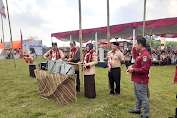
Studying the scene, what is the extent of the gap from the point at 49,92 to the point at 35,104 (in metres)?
0.51

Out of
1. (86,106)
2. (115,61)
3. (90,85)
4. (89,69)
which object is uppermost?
(115,61)

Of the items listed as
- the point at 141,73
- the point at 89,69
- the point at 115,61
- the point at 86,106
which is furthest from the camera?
the point at 115,61

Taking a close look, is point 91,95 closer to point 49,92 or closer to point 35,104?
point 49,92

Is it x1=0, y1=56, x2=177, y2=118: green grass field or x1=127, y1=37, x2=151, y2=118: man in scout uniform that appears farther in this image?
x1=0, y1=56, x2=177, y2=118: green grass field

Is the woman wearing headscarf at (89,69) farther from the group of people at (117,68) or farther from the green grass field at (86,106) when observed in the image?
the green grass field at (86,106)

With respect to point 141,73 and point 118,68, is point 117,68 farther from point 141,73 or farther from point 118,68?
point 141,73

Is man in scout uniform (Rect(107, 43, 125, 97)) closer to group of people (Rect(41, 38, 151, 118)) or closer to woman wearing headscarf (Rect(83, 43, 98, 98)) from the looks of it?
group of people (Rect(41, 38, 151, 118))

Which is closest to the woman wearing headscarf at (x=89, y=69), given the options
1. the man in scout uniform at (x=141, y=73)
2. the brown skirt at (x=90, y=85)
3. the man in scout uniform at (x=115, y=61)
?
the brown skirt at (x=90, y=85)

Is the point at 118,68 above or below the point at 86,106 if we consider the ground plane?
above

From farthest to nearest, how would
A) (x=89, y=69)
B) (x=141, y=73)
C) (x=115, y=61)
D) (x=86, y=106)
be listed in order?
(x=115, y=61), (x=89, y=69), (x=86, y=106), (x=141, y=73)

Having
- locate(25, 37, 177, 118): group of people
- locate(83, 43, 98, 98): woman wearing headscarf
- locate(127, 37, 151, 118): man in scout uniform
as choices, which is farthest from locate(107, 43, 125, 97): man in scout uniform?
locate(127, 37, 151, 118): man in scout uniform

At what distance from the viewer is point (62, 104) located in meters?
3.76

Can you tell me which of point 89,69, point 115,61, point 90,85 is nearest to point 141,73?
point 115,61

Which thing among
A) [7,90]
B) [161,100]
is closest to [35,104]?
[7,90]
